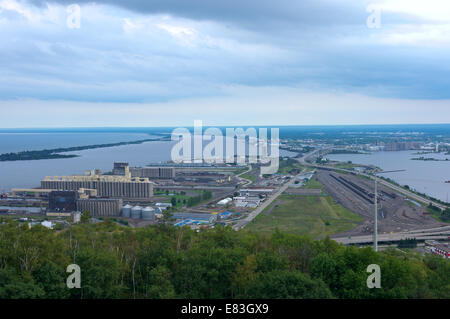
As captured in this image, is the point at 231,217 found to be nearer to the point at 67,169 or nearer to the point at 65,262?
the point at 65,262

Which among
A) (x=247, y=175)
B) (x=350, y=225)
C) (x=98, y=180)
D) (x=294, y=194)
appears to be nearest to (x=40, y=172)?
(x=98, y=180)

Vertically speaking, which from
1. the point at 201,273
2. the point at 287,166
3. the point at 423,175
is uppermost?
the point at 201,273

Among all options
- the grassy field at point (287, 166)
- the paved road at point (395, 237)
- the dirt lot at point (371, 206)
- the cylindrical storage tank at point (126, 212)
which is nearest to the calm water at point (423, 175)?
the dirt lot at point (371, 206)

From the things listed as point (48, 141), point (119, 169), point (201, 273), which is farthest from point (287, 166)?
point (48, 141)

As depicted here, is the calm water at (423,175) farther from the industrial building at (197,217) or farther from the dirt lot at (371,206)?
the industrial building at (197,217)

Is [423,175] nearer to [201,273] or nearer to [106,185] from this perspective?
[106,185]

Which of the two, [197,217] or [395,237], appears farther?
[197,217]
